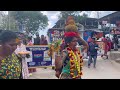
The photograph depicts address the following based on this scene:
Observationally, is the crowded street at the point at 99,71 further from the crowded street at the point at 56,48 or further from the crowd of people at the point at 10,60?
the crowd of people at the point at 10,60

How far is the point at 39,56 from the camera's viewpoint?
5.98 meters

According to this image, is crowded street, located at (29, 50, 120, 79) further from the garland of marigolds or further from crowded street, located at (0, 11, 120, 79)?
the garland of marigolds

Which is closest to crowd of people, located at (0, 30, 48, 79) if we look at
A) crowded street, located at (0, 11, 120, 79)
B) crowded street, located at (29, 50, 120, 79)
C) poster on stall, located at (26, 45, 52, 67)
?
crowded street, located at (0, 11, 120, 79)

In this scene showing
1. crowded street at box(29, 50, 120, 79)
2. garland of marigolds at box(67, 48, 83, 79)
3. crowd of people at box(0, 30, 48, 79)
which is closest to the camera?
crowd of people at box(0, 30, 48, 79)

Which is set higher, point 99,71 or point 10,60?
point 10,60

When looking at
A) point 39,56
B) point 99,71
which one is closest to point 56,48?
point 39,56

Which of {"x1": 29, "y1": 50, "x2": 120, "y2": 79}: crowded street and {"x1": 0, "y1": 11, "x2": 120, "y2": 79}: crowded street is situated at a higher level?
{"x1": 0, "y1": 11, "x2": 120, "y2": 79}: crowded street

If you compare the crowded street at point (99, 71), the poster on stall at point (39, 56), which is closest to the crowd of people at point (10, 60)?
the crowded street at point (99, 71)

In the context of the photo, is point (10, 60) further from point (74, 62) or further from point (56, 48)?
point (56, 48)

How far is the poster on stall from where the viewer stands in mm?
5883
